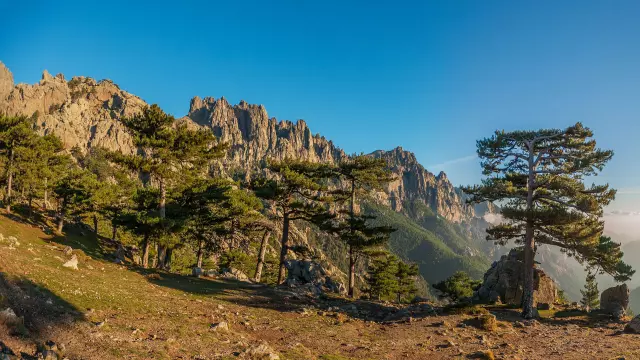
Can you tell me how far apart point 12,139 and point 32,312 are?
2007 inches

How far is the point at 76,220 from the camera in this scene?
51125 millimetres

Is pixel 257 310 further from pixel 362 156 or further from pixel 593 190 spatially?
pixel 593 190

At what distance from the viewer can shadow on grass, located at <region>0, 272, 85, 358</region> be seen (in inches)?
290

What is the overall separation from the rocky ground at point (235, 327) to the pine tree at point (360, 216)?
31.3 feet

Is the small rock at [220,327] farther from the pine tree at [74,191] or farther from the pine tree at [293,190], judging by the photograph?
the pine tree at [74,191]

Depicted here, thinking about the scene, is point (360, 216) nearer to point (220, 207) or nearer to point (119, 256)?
point (220, 207)

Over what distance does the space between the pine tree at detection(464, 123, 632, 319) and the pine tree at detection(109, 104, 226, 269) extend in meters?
24.1

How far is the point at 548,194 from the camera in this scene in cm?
2316

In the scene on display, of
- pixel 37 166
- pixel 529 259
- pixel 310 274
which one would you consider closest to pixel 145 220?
pixel 310 274

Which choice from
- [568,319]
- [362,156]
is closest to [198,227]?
[362,156]

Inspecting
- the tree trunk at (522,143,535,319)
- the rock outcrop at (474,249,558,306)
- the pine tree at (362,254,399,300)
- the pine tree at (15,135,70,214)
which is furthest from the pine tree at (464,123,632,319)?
the pine tree at (15,135,70,214)

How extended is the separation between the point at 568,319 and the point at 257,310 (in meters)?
21.7

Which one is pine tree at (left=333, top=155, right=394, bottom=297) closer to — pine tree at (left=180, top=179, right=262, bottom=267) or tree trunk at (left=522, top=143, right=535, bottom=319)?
pine tree at (left=180, top=179, right=262, bottom=267)

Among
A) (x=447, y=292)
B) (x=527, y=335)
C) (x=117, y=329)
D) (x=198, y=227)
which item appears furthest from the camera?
(x=447, y=292)
